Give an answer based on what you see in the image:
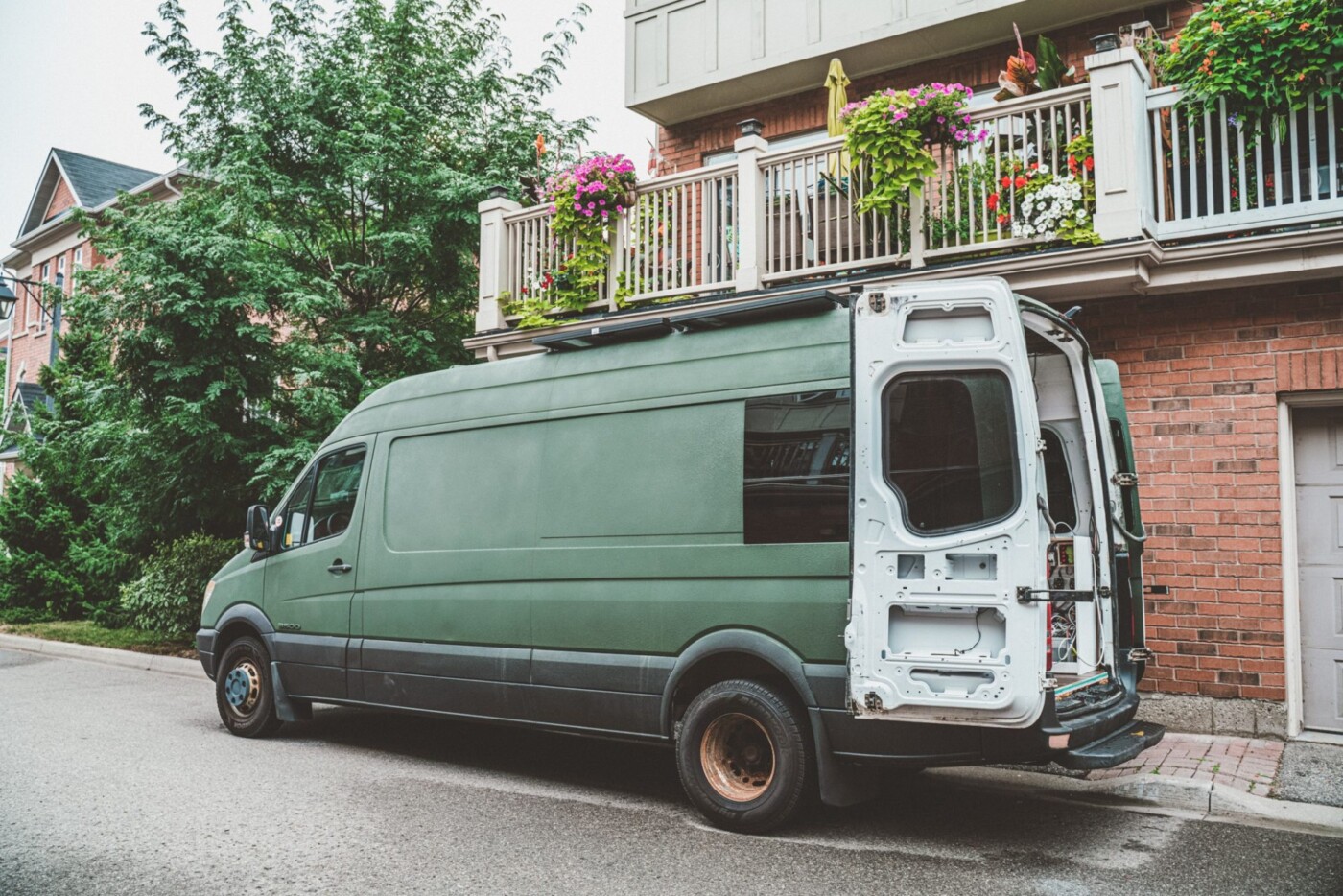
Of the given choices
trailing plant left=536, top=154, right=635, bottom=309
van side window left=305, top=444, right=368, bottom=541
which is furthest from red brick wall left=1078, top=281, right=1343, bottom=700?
van side window left=305, top=444, right=368, bottom=541

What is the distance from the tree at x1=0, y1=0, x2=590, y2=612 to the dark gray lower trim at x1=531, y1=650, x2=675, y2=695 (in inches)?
253

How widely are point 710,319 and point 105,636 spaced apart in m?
12.4

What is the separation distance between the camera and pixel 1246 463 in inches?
301

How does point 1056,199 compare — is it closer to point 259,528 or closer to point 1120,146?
point 1120,146

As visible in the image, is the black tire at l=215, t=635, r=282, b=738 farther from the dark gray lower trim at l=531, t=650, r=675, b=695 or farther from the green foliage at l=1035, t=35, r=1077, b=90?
the green foliage at l=1035, t=35, r=1077, b=90

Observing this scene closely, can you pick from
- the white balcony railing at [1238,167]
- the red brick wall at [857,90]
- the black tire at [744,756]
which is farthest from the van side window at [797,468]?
the red brick wall at [857,90]

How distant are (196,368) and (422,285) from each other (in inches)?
126

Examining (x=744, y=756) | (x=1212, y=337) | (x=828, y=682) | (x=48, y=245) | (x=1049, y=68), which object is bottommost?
(x=744, y=756)

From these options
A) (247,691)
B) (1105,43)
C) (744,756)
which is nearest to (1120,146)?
(1105,43)

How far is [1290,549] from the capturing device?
759 cm

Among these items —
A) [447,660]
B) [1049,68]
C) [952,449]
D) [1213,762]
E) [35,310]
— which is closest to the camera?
[952,449]

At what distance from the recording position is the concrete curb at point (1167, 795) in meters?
5.48

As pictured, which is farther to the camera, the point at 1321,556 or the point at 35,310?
the point at 35,310

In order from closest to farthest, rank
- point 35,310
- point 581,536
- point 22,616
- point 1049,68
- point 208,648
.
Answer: point 581,536
point 208,648
point 1049,68
point 22,616
point 35,310
